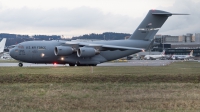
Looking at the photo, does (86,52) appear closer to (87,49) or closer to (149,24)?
(87,49)

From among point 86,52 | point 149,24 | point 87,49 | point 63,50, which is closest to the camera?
point 63,50

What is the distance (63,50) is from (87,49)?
2.60 m

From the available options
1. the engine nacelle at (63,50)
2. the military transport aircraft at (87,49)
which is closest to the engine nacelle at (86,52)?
the military transport aircraft at (87,49)

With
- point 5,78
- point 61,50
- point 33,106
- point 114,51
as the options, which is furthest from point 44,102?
point 114,51

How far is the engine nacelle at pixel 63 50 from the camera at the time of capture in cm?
4553

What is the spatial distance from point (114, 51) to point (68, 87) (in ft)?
92.6

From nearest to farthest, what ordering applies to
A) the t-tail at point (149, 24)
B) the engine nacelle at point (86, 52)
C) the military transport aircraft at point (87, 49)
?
the engine nacelle at point (86, 52) < the military transport aircraft at point (87, 49) < the t-tail at point (149, 24)

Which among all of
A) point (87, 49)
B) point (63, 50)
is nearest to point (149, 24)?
point (87, 49)

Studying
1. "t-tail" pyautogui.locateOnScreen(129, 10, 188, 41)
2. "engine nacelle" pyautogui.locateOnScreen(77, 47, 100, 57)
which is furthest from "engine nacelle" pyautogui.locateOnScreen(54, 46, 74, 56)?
"t-tail" pyautogui.locateOnScreen(129, 10, 188, 41)

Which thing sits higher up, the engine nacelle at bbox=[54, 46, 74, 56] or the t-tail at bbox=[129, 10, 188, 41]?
the t-tail at bbox=[129, 10, 188, 41]

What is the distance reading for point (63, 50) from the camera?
1800 inches

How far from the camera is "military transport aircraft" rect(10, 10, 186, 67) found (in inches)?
1815

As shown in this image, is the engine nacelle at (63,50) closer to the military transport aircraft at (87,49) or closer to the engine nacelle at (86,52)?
the military transport aircraft at (87,49)

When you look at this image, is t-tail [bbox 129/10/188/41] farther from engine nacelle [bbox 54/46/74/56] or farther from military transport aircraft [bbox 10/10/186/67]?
engine nacelle [bbox 54/46/74/56]
